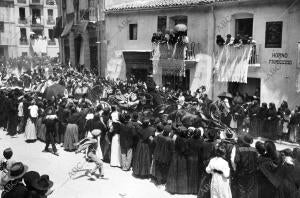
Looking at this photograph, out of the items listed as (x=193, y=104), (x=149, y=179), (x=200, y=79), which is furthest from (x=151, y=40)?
(x=149, y=179)

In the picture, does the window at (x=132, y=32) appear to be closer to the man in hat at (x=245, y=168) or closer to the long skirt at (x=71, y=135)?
the long skirt at (x=71, y=135)

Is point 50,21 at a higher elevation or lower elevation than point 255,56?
higher

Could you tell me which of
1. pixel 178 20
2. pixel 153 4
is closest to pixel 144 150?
pixel 178 20

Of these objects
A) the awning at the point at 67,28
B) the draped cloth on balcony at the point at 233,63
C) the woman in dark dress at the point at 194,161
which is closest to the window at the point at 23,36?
the awning at the point at 67,28

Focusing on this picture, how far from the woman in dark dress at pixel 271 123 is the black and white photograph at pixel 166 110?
36 millimetres

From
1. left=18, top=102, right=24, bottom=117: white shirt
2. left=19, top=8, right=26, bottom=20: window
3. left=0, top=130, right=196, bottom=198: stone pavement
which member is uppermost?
left=19, top=8, right=26, bottom=20: window

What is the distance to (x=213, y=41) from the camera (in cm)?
2036

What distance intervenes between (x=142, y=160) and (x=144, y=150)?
10.9 inches

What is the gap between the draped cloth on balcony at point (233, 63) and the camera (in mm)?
18531

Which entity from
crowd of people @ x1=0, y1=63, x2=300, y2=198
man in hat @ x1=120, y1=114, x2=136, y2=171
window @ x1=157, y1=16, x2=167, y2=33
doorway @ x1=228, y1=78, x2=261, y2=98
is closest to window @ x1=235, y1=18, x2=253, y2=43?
doorway @ x1=228, y1=78, x2=261, y2=98

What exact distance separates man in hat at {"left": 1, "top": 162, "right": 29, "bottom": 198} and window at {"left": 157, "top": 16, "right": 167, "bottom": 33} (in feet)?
55.4

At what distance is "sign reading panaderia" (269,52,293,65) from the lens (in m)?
17.3

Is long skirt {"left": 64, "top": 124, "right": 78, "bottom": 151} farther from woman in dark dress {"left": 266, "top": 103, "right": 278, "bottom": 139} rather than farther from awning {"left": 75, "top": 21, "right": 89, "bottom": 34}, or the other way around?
awning {"left": 75, "top": 21, "right": 89, "bottom": 34}

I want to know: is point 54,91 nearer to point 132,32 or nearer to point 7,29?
point 132,32
